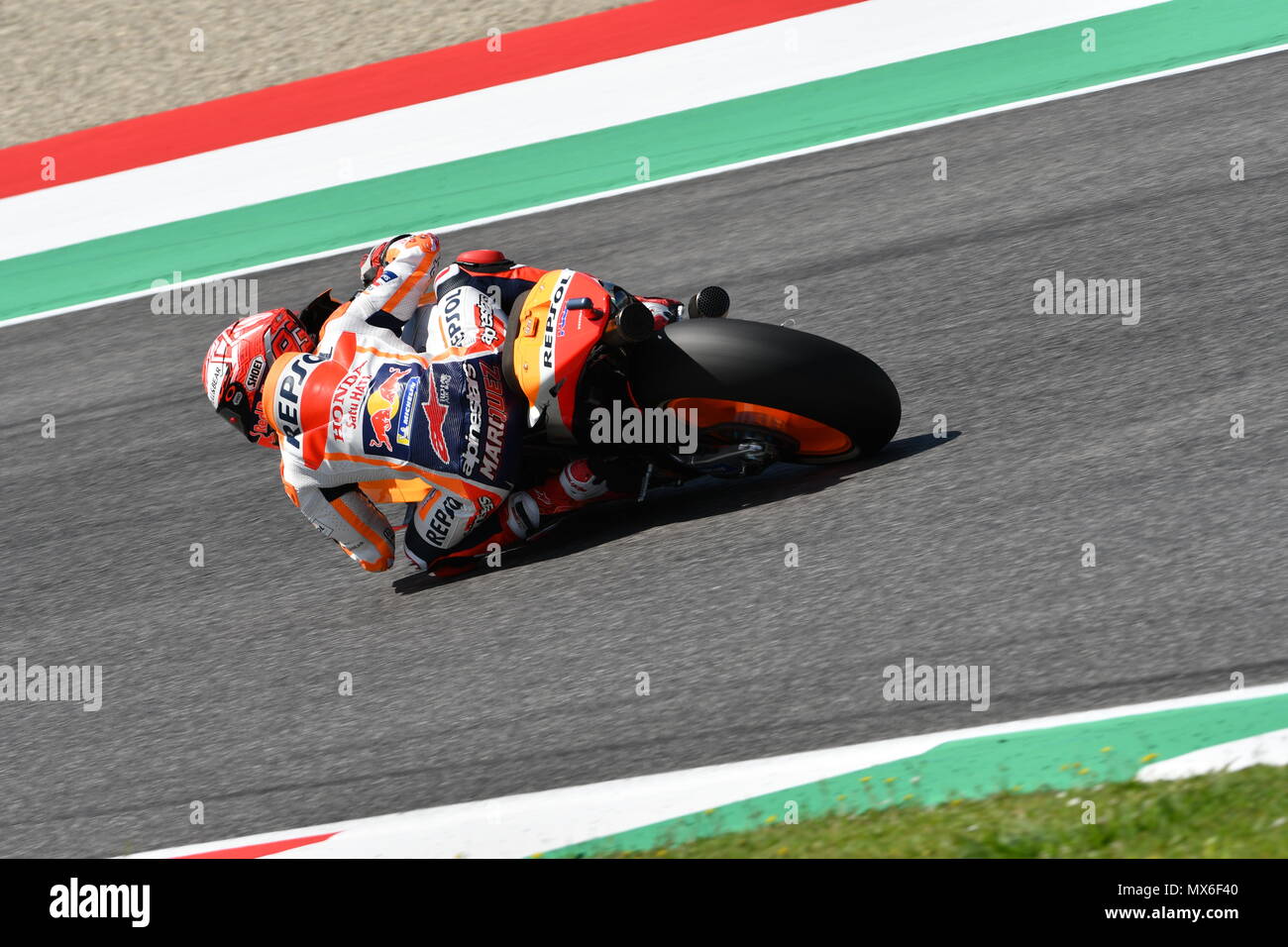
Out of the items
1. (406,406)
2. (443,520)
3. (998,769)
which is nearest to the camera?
(998,769)

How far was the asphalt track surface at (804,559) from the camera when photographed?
17.0 feet

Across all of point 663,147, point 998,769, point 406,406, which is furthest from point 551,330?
point 663,147

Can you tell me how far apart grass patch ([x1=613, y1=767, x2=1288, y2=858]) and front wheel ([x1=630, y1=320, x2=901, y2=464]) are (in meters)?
1.80

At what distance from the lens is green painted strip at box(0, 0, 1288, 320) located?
993cm

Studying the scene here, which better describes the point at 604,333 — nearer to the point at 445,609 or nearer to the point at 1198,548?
the point at 445,609

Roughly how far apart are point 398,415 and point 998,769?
273 centimetres

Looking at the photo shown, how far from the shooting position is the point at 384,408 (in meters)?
6.04

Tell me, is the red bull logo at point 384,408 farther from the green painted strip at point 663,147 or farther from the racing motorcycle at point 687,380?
the green painted strip at point 663,147

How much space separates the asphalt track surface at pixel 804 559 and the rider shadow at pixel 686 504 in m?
0.02

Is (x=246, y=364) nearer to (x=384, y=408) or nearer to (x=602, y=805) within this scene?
(x=384, y=408)
